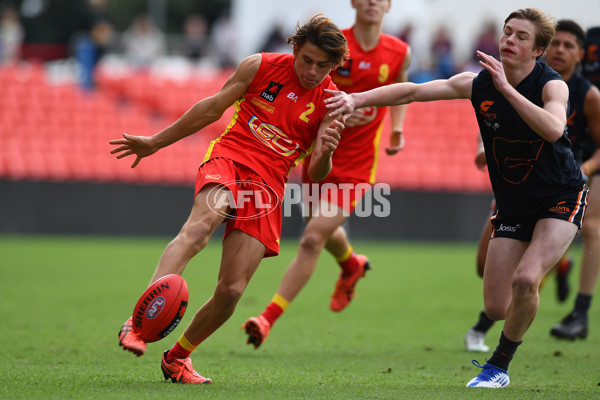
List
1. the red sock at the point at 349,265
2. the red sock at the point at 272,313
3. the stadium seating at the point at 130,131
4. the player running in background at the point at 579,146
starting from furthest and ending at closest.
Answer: the stadium seating at the point at 130,131
the red sock at the point at 349,265
the player running in background at the point at 579,146
the red sock at the point at 272,313

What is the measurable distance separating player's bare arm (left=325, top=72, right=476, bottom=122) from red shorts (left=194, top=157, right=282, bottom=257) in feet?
2.15

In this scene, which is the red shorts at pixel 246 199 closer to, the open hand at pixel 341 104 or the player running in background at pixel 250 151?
the player running in background at pixel 250 151

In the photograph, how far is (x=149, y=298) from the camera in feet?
14.3

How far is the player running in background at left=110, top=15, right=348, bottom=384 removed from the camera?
4.79 m

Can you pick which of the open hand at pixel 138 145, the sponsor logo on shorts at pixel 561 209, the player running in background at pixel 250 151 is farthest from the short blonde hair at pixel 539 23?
the open hand at pixel 138 145

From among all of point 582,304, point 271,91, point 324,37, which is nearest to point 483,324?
point 582,304

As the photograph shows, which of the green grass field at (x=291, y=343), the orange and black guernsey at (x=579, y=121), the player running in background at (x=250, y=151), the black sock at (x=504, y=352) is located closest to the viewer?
the green grass field at (x=291, y=343)

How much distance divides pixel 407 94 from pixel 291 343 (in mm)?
2695

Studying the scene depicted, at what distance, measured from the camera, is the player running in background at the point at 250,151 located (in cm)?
479

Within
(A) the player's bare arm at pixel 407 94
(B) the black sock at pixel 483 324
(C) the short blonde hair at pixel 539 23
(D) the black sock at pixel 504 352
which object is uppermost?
(C) the short blonde hair at pixel 539 23

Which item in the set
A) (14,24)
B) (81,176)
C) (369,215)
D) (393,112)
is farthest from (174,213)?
(393,112)

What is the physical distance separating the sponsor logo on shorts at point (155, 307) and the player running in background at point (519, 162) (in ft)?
4.89

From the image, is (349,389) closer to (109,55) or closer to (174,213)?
(174,213)

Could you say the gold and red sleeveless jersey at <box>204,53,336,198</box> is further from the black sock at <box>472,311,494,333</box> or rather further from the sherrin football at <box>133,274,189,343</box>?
the black sock at <box>472,311,494,333</box>
